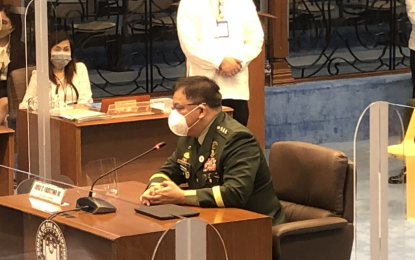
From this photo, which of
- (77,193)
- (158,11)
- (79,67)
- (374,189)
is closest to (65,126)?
(79,67)

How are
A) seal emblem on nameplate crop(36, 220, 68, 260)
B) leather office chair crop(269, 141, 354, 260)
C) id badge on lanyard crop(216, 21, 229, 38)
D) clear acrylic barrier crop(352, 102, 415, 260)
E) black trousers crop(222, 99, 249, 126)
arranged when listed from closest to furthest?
seal emblem on nameplate crop(36, 220, 68, 260) → clear acrylic barrier crop(352, 102, 415, 260) → leather office chair crop(269, 141, 354, 260) → id badge on lanyard crop(216, 21, 229, 38) → black trousers crop(222, 99, 249, 126)

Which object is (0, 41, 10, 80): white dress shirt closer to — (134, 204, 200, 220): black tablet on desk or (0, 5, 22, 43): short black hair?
(0, 5, 22, 43): short black hair

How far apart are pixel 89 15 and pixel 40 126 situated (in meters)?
2.79

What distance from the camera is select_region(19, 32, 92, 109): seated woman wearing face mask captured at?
16.9 feet

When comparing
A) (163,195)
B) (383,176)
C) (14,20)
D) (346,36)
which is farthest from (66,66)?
(346,36)

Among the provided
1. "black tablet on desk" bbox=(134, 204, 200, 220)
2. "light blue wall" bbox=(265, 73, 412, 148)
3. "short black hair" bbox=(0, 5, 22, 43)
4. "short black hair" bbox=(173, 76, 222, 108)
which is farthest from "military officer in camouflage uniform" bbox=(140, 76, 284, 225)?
"light blue wall" bbox=(265, 73, 412, 148)

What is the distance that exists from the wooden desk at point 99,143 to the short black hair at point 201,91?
1.28m

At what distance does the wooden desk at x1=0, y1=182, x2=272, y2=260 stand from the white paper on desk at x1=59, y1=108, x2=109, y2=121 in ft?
4.72

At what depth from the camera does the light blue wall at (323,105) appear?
23.6 ft

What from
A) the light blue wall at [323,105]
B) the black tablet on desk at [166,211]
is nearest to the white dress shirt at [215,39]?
the light blue wall at [323,105]

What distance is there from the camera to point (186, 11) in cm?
512

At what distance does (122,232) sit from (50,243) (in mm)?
244

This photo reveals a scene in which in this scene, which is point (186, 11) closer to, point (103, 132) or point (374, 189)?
point (103, 132)

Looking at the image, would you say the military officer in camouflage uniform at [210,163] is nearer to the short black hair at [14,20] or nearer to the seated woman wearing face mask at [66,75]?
the short black hair at [14,20]
